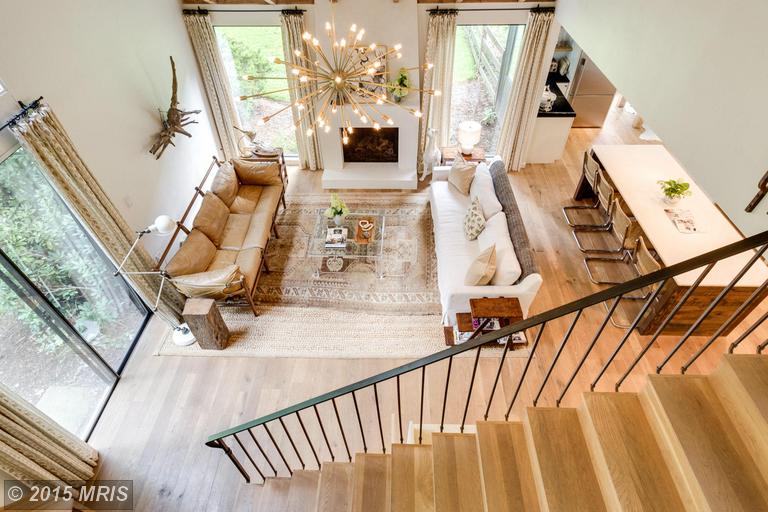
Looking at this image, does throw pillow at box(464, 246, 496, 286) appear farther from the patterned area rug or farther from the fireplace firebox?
the fireplace firebox

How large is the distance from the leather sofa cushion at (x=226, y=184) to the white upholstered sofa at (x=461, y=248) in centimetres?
261

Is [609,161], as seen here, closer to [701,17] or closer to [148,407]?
[701,17]

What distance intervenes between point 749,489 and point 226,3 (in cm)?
667

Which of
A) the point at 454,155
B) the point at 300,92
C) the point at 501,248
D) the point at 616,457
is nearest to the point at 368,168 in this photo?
the point at 454,155

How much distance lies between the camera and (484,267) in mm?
4199

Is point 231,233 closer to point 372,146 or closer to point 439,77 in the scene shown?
point 372,146

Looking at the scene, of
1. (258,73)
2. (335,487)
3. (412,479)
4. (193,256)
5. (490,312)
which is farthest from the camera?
(258,73)

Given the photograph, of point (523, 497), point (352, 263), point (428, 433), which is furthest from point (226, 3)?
point (523, 497)

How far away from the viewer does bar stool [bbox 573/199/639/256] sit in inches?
182

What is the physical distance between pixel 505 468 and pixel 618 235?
339 centimetres

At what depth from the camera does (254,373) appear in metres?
4.36

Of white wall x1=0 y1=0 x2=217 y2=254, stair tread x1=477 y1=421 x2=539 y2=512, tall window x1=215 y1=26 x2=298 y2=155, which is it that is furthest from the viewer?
tall window x1=215 y1=26 x2=298 y2=155

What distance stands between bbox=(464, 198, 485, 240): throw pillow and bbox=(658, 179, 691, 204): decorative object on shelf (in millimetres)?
1875

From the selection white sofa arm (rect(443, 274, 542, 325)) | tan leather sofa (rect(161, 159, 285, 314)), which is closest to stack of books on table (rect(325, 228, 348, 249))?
tan leather sofa (rect(161, 159, 285, 314))
